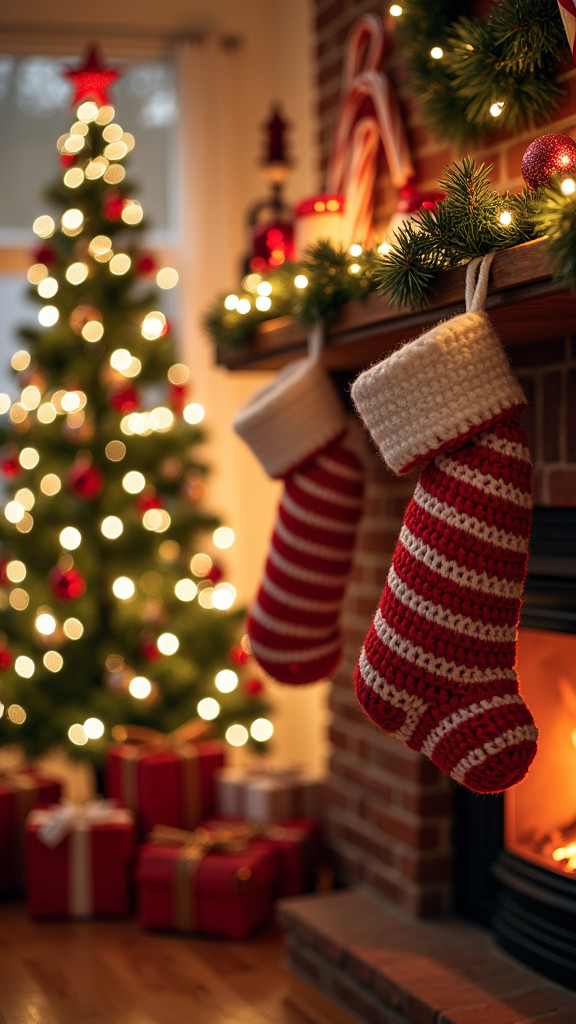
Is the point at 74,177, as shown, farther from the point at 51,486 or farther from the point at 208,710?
the point at 208,710

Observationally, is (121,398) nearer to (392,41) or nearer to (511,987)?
(392,41)

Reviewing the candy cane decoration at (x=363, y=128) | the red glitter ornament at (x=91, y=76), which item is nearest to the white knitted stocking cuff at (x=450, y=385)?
the candy cane decoration at (x=363, y=128)

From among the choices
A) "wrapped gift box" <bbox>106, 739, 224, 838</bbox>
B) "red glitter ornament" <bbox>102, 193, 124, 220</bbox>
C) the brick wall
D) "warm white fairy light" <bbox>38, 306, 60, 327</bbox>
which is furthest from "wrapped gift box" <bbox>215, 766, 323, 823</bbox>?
"red glitter ornament" <bbox>102, 193, 124, 220</bbox>

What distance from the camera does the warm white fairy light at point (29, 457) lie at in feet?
9.41

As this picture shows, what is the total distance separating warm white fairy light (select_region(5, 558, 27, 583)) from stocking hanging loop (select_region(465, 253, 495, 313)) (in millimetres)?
1806

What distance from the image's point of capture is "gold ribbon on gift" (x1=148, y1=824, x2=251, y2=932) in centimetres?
229

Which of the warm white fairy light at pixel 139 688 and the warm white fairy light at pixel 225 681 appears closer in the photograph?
the warm white fairy light at pixel 139 688

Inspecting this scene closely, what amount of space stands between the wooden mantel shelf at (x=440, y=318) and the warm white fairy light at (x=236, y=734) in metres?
1.06

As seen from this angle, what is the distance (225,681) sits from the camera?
9.55ft

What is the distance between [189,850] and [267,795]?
0.95 feet

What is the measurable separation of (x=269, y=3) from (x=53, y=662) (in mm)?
2258

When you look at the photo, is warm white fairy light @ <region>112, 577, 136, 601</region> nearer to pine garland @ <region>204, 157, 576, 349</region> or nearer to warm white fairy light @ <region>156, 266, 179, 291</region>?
warm white fairy light @ <region>156, 266, 179, 291</region>

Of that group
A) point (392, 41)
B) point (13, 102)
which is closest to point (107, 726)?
point (392, 41)

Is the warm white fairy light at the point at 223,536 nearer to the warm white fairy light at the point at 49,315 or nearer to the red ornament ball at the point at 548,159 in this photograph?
the warm white fairy light at the point at 49,315
